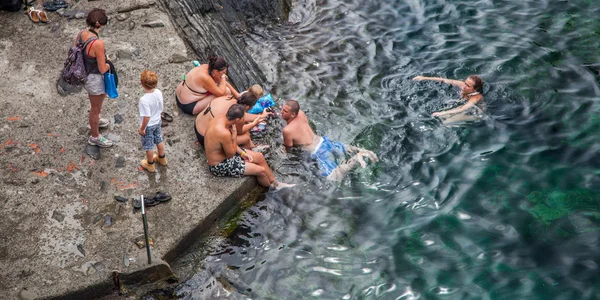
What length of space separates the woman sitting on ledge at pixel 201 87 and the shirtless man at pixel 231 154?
2.82ft

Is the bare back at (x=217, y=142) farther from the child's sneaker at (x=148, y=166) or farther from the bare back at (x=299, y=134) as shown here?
the bare back at (x=299, y=134)

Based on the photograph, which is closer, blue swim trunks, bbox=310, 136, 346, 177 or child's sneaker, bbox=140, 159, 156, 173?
child's sneaker, bbox=140, 159, 156, 173

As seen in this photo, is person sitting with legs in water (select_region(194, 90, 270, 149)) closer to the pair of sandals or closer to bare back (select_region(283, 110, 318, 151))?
bare back (select_region(283, 110, 318, 151))

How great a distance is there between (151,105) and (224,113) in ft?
4.25

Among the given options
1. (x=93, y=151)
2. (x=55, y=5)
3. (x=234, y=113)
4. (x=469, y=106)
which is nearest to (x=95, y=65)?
(x=93, y=151)

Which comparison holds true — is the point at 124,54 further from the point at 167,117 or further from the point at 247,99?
the point at 247,99

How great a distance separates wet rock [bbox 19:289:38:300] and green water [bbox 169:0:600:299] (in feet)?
5.57

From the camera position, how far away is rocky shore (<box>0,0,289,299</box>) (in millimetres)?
7113

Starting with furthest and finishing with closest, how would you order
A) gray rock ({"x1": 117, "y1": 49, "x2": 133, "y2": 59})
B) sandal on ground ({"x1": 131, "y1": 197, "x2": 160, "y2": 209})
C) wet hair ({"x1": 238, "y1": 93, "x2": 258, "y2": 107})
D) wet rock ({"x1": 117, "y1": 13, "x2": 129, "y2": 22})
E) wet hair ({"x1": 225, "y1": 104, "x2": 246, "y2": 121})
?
wet rock ({"x1": 117, "y1": 13, "x2": 129, "y2": 22}), gray rock ({"x1": 117, "y1": 49, "x2": 133, "y2": 59}), wet hair ({"x1": 238, "y1": 93, "x2": 258, "y2": 107}), wet hair ({"x1": 225, "y1": 104, "x2": 246, "y2": 121}), sandal on ground ({"x1": 131, "y1": 197, "x2": 160, "y2": 209})

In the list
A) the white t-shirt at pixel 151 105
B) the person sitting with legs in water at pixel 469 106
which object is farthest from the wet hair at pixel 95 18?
the person sitting with legs in water at pixel 469 106

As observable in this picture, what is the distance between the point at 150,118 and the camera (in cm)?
778

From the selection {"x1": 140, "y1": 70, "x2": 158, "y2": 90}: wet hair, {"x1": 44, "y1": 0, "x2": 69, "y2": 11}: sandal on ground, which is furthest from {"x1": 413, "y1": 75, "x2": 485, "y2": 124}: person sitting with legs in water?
{"x1": 44, "y1": 0, "x2": 69, "y2": 11}: sandal on ground

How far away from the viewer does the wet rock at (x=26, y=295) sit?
6.61 m

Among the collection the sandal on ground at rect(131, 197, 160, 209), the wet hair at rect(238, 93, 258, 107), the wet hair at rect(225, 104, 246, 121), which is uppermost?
the wet hair at rect(225, 104, 246, 121)
